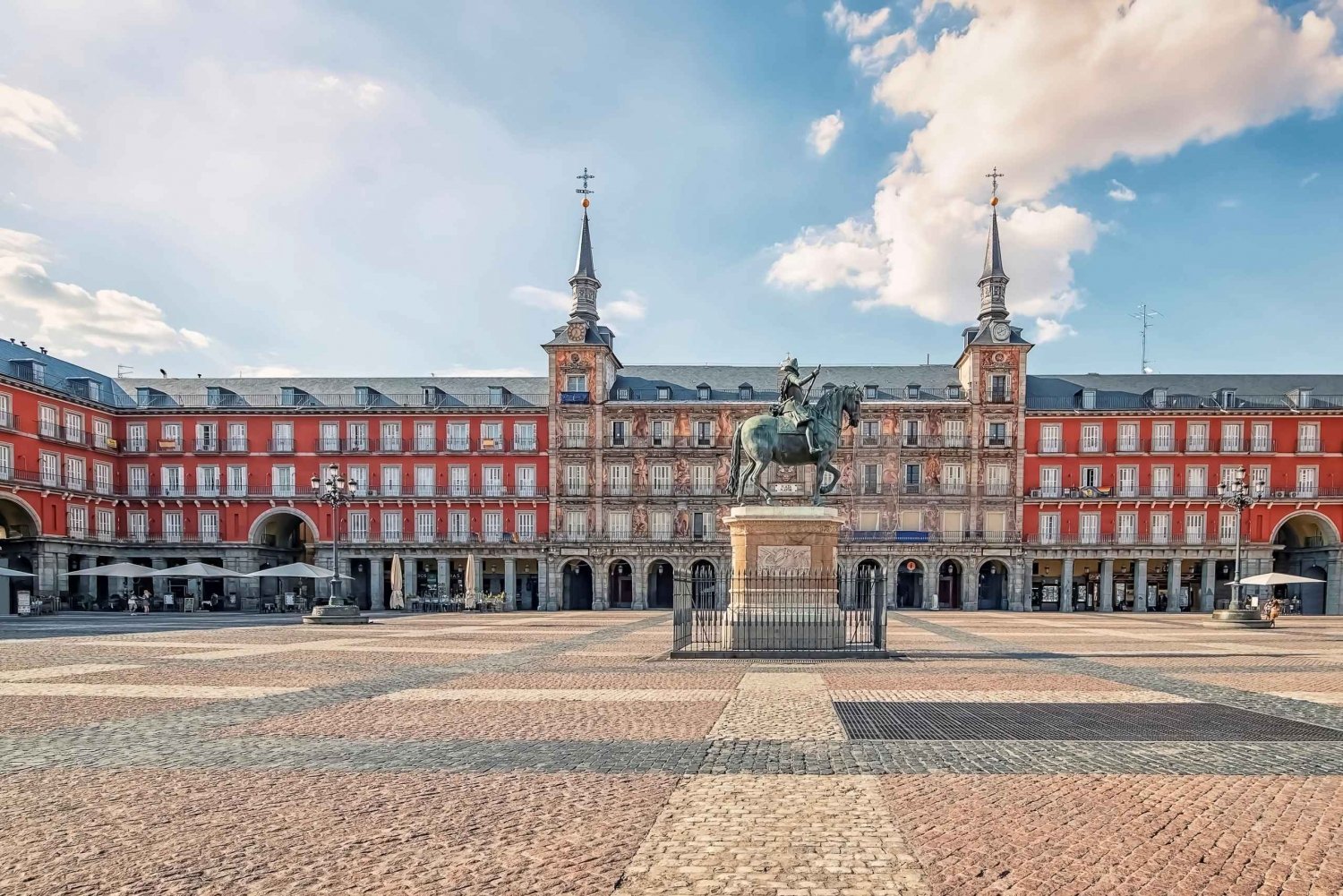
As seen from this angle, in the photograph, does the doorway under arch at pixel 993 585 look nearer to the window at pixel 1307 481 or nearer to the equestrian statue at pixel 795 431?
the window at pixel 1307 481

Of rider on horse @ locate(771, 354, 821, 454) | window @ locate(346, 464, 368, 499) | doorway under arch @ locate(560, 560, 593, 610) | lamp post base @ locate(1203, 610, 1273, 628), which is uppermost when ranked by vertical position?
rider on horse @ locate(771, 354, 821, 454)

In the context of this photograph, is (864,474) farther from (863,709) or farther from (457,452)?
(863,709)

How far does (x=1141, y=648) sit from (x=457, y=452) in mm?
39806

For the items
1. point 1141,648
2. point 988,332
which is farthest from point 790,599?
point 988,332

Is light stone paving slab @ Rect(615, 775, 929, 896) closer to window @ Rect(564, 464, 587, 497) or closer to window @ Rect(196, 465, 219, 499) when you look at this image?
window @ Rect(564, 464, 587, 497)

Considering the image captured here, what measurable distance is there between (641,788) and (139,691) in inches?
362

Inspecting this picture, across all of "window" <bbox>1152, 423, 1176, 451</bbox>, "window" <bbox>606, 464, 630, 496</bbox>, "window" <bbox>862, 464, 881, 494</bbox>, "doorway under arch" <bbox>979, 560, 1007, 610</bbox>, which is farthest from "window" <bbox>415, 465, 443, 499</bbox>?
"window" <bbox>1152, 423, 1176, 451</bbox>

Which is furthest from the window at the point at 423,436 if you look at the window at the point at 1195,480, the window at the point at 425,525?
the window at the point at 1195,480

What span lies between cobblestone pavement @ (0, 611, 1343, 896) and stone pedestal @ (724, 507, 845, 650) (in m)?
2.86

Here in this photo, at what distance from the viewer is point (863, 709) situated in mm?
9656

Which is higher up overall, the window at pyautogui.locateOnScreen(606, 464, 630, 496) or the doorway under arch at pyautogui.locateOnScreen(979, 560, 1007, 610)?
the window at pyautogui.locateOnScreen(606, 464, 630, 496)

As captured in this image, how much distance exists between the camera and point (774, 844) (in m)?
5.07

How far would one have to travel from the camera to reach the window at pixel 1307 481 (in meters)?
45.3

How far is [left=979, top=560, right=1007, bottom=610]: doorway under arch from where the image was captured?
47.8m
